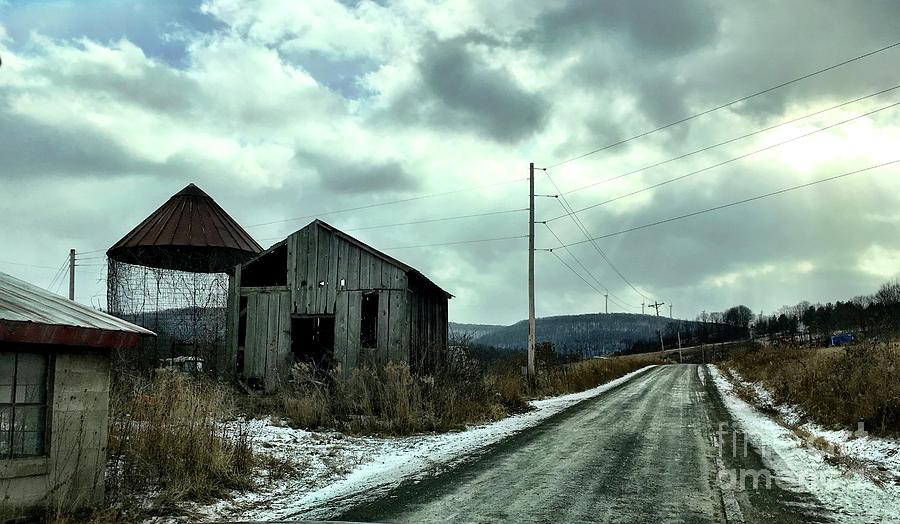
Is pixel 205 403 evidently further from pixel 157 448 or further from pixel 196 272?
pixel 196 272

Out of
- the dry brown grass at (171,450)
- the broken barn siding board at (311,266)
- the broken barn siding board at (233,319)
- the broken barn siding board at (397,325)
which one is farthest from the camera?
the broken barn siding board at (233,319)

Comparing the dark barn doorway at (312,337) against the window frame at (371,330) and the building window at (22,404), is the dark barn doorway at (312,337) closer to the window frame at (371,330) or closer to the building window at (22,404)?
the window frame at (371,330)

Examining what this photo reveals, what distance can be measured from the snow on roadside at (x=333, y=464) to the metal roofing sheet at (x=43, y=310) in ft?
6.91

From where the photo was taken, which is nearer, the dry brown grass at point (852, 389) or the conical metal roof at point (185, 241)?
the dry brown grass at point (852, 389)

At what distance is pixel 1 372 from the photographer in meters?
5.54

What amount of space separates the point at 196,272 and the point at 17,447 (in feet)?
54.3

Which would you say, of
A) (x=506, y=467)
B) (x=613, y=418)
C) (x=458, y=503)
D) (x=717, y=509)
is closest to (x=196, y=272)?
(x=613, y=418)

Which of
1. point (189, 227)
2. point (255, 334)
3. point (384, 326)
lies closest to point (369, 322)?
point (384, 326)

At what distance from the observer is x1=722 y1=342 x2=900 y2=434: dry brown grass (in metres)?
10.6

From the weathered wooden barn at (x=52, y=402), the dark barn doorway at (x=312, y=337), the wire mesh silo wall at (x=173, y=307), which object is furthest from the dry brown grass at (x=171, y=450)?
the dark barn doorway at (x=312, y=337)

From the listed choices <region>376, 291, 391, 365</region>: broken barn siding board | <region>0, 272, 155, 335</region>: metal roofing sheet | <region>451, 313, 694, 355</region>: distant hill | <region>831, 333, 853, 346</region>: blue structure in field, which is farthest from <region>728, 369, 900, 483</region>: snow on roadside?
<region>451, 313, 694, 355</region>: distant hill

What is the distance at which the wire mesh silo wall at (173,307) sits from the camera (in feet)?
65.6

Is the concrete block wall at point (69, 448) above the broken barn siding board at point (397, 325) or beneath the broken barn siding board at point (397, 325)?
beneath

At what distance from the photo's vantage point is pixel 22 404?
5.68m
